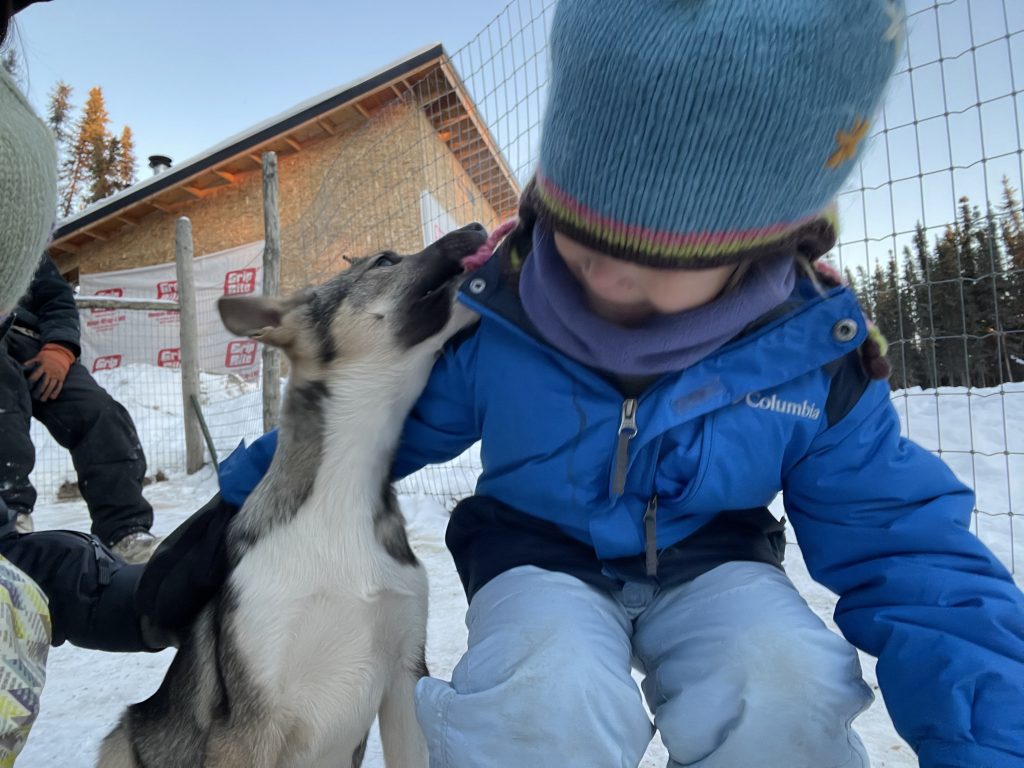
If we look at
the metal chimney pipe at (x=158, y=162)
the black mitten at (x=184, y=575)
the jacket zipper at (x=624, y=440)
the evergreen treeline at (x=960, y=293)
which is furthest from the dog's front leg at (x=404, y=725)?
the metal chimney pipe at (x=158, y=162)

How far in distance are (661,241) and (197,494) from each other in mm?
6607

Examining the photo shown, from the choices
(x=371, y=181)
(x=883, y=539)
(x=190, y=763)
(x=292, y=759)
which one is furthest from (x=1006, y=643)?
(x=371, y=181)

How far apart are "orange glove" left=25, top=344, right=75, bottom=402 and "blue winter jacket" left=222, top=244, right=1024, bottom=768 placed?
312cm

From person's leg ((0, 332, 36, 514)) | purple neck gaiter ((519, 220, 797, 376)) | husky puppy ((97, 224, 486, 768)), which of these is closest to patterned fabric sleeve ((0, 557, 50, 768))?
husky puppy ((97, 224, 486, 768))

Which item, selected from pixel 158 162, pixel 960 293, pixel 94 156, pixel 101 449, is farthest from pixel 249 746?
pixel 94 156

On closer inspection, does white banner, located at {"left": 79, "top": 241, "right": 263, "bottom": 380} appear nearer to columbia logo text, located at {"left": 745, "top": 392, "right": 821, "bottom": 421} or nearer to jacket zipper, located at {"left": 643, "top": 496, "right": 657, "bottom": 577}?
jacket zipper, located at {"left": 643, "top": 496, "right": 657, "bottom": 577}

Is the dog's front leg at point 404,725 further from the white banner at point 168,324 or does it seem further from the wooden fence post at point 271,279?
the white banner at point 168,324

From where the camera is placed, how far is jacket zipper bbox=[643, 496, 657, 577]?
157cm

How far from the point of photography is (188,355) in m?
7.58

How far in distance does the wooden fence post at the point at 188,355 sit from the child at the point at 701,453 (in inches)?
260

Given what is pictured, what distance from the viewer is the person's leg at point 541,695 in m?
1.22

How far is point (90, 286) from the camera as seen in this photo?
14.7m

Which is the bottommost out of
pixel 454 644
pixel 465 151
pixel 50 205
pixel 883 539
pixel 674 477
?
pixel 454 644

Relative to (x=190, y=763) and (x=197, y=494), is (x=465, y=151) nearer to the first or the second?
(x=197, y=494)
